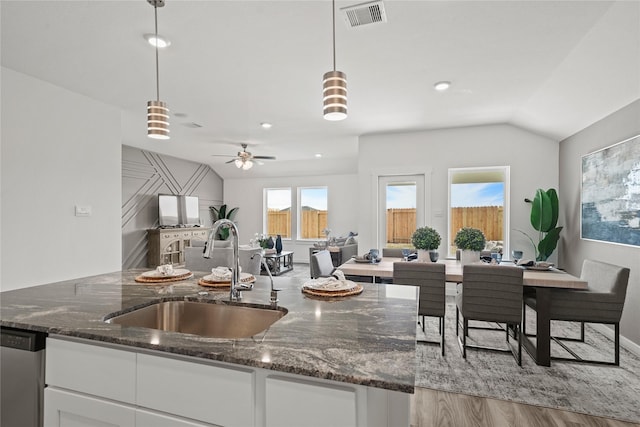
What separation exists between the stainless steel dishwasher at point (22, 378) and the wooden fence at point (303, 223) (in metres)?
7.58

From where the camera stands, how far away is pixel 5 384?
4.19ft

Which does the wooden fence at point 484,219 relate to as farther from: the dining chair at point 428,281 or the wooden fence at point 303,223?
the wooden fence at point 303,223

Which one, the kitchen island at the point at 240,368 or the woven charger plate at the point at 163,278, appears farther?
the woven charger plate at the point at 163,278

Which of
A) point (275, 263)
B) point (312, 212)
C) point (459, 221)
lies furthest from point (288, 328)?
point (312, 212)

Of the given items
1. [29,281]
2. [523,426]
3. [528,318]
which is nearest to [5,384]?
[29,281]

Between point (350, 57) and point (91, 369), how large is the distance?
8.98 ft

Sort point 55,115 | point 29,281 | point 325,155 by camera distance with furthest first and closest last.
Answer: point 325,155 → point 55,115 → point 29,281

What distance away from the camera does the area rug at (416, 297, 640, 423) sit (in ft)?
7.35

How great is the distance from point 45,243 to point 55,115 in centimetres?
132

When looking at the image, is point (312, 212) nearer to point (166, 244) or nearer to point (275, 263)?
point (275, 263)

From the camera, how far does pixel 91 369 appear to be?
116 centimetres

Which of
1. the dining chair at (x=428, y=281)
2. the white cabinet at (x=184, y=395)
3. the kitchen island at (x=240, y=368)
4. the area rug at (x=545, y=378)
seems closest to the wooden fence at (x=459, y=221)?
the area rug at (x=545, y=378)

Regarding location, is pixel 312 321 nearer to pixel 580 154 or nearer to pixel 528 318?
pixel 528 318

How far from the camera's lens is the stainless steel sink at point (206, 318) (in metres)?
1.52
